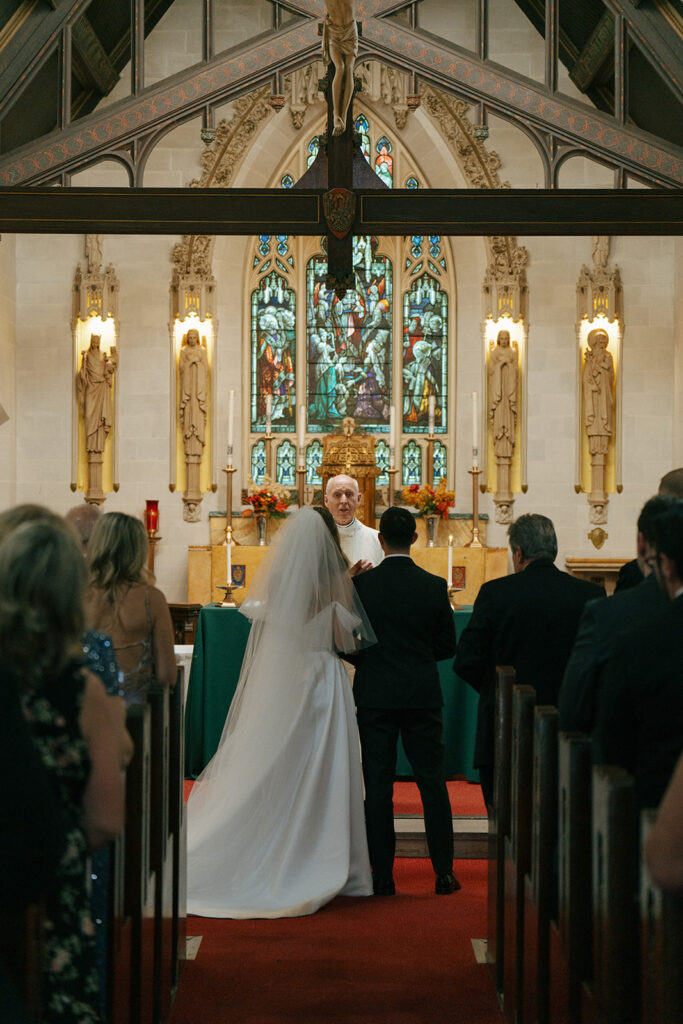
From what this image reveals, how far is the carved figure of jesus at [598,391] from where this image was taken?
12.2 meters

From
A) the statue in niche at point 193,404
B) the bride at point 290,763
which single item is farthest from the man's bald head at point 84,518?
the statue in niche at point 193,404

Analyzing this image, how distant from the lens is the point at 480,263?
41.7 ft

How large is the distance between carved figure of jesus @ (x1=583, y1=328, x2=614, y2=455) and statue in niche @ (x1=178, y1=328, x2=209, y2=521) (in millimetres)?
4150

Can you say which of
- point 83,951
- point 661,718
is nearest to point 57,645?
point 83,951

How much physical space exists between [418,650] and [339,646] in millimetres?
347

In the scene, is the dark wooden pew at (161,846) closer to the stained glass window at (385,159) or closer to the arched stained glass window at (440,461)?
the arched stained glass window at (440,461)

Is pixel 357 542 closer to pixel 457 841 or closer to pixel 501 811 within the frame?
pixel 457 841

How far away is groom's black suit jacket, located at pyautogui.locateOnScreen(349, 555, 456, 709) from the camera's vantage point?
4.84 meters

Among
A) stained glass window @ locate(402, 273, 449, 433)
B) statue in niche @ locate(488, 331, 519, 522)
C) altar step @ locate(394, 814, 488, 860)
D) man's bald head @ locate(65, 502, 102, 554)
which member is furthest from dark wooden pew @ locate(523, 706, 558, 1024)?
stained glass window @ locate(402, 273, 449, 433)

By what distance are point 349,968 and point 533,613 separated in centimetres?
140

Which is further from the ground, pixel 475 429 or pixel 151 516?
pixel 475 429

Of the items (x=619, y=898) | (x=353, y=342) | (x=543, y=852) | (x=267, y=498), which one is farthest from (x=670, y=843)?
(x=353, y=342)

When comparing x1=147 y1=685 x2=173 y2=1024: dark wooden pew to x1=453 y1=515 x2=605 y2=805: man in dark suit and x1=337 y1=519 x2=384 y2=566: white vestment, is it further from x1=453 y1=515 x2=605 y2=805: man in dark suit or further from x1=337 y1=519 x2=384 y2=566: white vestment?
x1=337 y1=519 x2=384 y2=566: white vestment

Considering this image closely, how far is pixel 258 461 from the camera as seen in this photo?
42.3 ft
